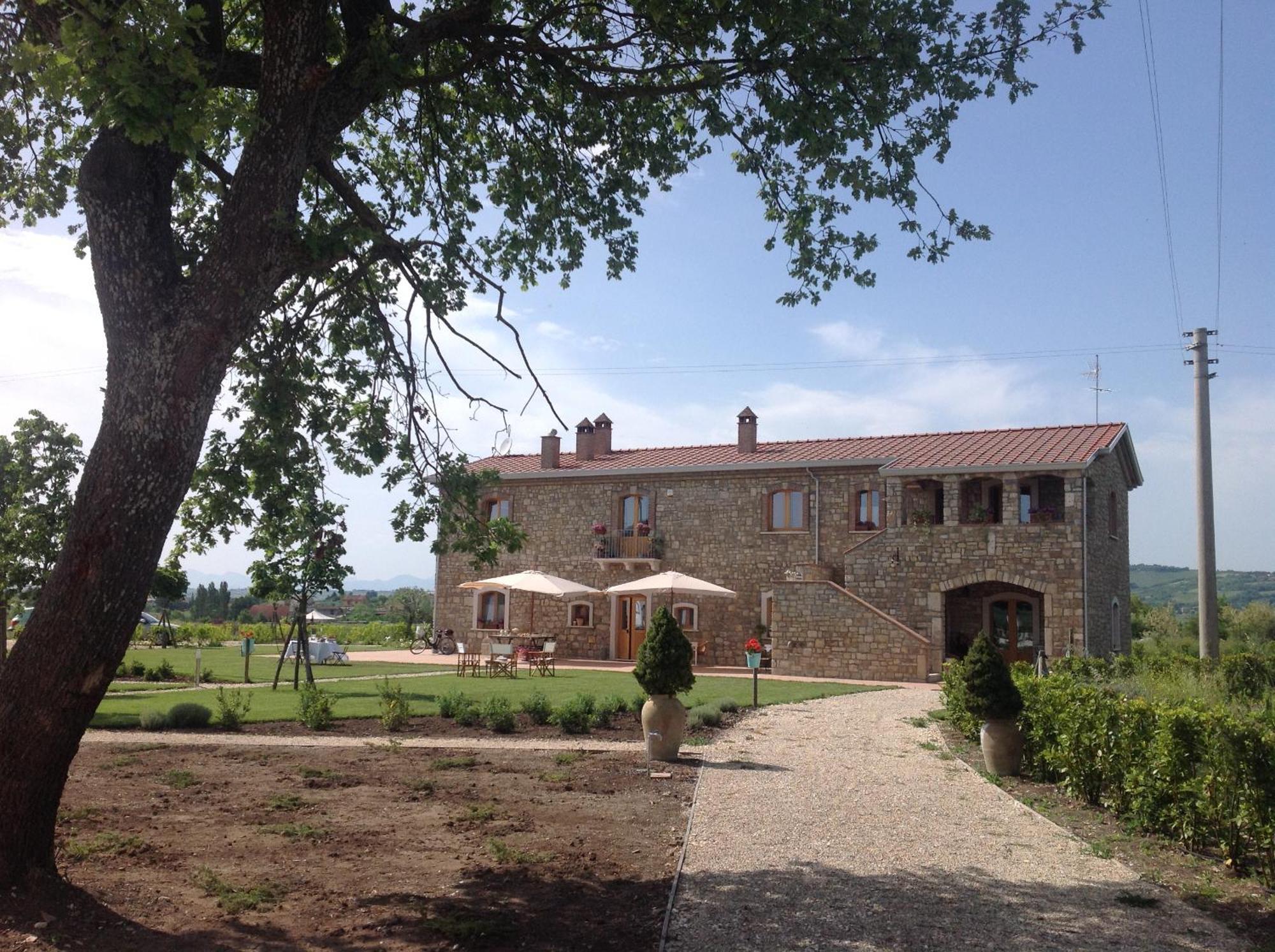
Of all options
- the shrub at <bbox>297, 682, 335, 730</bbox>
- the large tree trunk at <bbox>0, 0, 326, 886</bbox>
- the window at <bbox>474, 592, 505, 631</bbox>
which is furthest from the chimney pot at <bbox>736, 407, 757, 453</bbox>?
the large tree trunk at <bbox>0, 0, 326, 886</bbox>

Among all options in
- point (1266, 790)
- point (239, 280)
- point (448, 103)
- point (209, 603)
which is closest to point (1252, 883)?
point (1266, 790)

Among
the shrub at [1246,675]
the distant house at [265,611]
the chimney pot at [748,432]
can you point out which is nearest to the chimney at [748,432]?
the chimney pot at [748,432]

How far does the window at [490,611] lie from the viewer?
28250 mm

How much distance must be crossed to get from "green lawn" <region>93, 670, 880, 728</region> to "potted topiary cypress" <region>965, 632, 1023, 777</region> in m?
5.59

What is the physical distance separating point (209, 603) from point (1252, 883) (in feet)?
229

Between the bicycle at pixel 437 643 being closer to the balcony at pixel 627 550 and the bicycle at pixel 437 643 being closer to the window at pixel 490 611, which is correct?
the window at pixel 490 611

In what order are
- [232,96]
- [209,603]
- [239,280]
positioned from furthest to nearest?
1. [209,603]
2. [232,96]
3. [239,280]

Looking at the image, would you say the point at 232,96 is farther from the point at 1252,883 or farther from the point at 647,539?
the point at 647,539

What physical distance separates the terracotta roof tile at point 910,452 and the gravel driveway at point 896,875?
13.7 meters

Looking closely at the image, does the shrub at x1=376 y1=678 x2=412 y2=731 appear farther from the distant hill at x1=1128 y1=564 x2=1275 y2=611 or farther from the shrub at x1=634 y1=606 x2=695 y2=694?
the distant hill at x1=1128 y1=564 x2=1275 y2=611

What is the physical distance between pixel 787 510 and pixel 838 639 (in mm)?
4554

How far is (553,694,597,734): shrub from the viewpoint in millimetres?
11352

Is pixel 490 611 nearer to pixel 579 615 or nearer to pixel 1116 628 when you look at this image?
pixel 579 615

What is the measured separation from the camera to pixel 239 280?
4.91 m
